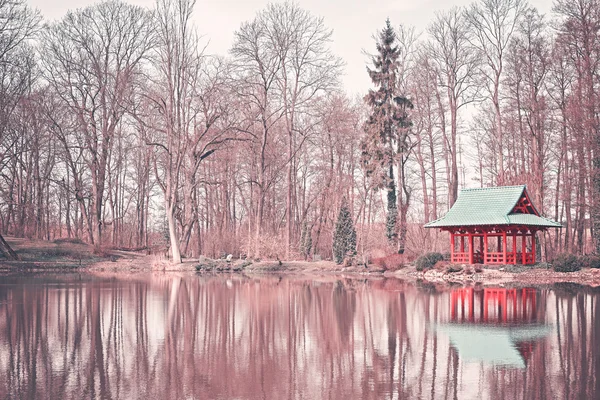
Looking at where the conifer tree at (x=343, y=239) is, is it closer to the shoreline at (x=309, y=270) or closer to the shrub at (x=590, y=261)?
the shoreline at (x=309, y=270)

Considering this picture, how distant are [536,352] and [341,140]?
128ft

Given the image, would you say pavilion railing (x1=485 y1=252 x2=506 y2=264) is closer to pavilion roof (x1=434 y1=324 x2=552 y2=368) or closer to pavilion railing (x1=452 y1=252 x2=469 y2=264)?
pavilion railing (x1=452 y1=252 x2=469 y2=264)

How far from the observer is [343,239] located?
38812 millimetres

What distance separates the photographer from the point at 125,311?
17016 mm

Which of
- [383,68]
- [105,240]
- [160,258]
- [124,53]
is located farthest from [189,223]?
[383,68]

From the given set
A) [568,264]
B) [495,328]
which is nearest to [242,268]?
[568,264]

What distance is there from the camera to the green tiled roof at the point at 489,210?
31.3m

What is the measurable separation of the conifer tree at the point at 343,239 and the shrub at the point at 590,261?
13.0 metres

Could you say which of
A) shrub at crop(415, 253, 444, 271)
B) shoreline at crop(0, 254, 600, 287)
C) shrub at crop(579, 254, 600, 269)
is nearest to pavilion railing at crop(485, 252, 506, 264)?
shoreline at crop(0, 254, 600, 287)

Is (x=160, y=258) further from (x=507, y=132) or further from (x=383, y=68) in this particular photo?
(x=507, y=132)

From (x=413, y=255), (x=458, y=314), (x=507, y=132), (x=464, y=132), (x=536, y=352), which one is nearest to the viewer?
(x=536, y=352)

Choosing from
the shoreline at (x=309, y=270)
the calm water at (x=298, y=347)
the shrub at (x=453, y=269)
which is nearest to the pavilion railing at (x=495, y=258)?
the shoreline at (x=309, y=270)

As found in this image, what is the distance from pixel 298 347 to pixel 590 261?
22.3 m

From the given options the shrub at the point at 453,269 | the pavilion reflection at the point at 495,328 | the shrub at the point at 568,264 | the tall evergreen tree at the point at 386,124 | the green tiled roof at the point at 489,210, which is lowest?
the pavilion reflection at the point at 495,328
